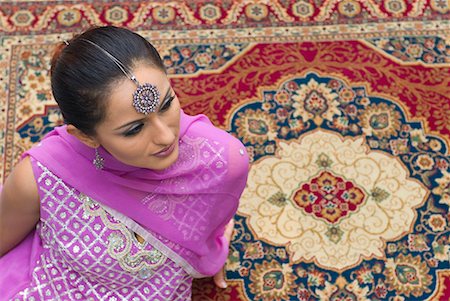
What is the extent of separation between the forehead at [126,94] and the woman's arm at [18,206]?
1.04 feet

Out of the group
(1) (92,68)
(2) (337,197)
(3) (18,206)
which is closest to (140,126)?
(1) (92,68)

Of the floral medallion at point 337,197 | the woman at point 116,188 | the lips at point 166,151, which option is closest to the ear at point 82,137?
the woman at point 116,188

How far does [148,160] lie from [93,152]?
0.50 feet

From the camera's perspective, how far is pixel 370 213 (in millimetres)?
1809

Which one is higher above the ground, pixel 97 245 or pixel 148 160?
pixel 148 160

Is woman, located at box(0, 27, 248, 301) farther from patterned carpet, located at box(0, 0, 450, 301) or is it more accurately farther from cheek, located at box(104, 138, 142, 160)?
patterned carpet, located at box(0, 0, 450, 301)

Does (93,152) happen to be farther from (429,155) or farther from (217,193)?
(429,155)

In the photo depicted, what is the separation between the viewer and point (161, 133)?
3.37ft

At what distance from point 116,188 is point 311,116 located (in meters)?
0.92

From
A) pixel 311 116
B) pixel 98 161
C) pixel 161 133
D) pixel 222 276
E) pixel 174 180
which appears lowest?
pixel 222 276

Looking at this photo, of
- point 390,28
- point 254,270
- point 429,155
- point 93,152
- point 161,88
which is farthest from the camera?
point 390,28

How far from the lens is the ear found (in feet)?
3.47

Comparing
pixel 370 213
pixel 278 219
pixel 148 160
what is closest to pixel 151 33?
pixel 278 219

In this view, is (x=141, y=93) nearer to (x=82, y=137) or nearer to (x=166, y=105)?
(x=166, y=105)
